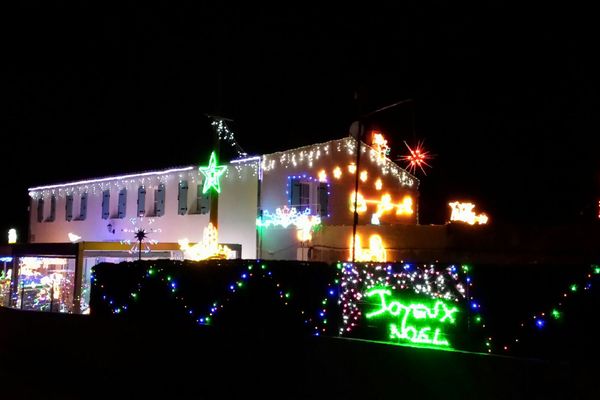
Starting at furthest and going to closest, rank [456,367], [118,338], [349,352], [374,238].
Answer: [374,238] → [118,338] → [349,352] → [456,367]

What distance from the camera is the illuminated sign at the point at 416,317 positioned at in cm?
920

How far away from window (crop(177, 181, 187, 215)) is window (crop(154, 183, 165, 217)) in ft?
3.38

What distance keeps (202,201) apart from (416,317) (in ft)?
49.9

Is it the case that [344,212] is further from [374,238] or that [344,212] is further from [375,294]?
[375,294]

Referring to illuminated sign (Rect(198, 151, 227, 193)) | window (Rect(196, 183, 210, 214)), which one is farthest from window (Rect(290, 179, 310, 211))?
window (Rect(196, 183, 210, 214))

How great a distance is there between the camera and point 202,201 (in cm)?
2342

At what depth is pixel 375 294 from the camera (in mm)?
9891

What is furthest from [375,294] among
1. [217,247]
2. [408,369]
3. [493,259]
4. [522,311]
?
[217,247]

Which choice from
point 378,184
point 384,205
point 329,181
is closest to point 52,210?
point 329,181

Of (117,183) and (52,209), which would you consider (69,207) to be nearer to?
(52,209)

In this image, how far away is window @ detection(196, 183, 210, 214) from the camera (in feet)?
76.0

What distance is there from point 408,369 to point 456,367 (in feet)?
1.95

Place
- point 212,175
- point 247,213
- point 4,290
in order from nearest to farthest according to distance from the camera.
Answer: point 212,175 → point 247,213 → point 4,290

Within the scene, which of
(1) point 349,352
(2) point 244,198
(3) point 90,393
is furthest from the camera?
(2) point 244,198
